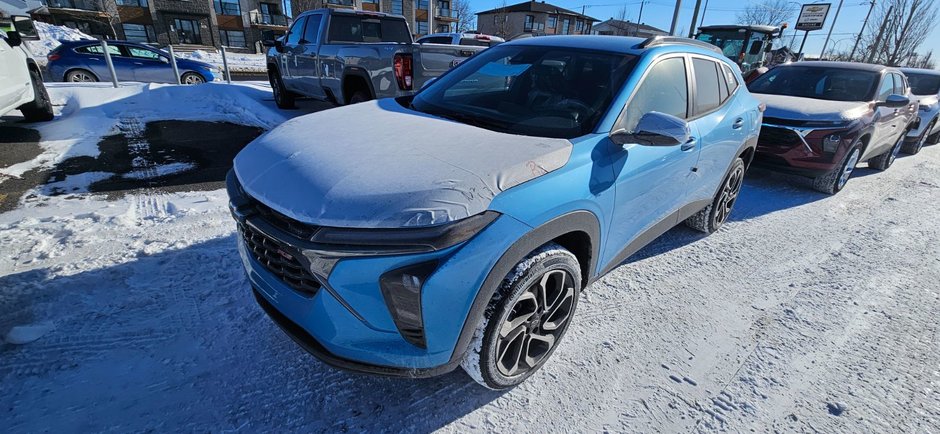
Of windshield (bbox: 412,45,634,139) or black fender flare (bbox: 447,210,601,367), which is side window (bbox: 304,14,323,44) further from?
black fender flare (bbox: 447,210,601,367)

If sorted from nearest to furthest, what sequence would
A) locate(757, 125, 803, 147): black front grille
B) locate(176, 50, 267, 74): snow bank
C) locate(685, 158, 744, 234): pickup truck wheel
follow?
locate(685, 158, 744, 234): pickup truck wheel, locate(757, 125, 803, 147): black front grille, locate(176, 50, 267, 74): snow bank

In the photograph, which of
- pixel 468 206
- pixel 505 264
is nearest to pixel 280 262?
pixel 468 206

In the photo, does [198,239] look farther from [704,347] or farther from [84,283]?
[704,347]

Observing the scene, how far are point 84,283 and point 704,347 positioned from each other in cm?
385

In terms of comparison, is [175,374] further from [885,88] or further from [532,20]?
[532,20]

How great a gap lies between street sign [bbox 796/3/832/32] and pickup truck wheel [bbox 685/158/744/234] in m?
33.3

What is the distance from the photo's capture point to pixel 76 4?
108 feet

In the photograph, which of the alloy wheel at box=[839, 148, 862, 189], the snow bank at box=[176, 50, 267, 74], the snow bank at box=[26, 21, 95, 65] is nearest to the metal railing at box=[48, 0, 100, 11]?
the snow bank at box=[26, 21, 95, 65]

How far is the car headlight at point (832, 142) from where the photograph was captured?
5137 mm

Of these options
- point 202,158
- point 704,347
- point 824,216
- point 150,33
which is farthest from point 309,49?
point 150,33

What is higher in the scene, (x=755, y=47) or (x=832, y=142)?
(x=755, y=47)

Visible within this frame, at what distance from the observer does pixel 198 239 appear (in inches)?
130

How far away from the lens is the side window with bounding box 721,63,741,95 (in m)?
3.70

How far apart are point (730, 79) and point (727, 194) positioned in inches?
42.2
